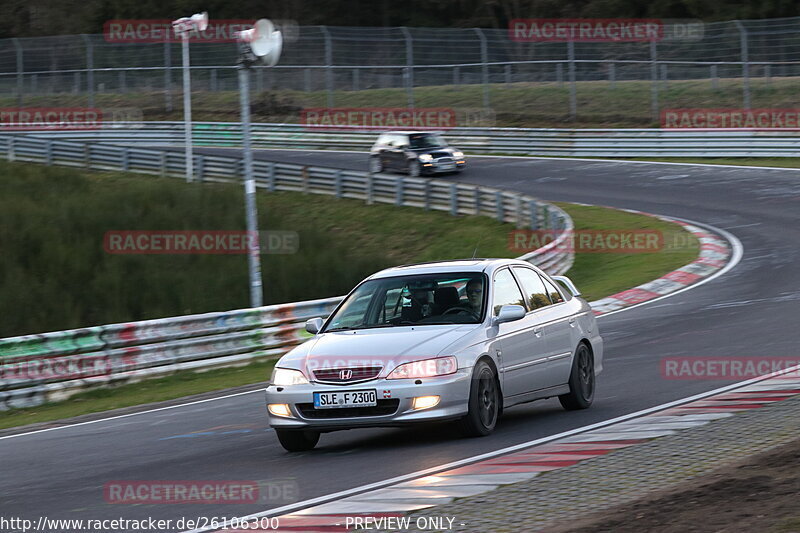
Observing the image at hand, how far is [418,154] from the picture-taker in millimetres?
39969

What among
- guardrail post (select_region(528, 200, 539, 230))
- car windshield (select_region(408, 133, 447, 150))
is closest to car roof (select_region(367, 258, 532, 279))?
guardrail post (select_region(528, 200, 539, 230))

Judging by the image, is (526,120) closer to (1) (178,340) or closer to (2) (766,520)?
(1) (178,340)

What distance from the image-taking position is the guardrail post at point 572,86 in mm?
44525

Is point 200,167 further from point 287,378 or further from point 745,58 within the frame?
point 287,378

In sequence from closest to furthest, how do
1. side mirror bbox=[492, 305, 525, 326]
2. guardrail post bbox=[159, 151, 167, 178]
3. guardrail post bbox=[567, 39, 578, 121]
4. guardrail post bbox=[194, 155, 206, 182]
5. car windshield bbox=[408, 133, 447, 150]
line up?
side mirror bbox=[492, 305, 525, 326] < car windshield bbox=[408, 133, 447, 150] < guardrail post bbox=[194, 155, 206, 182] < guardrail post bbox=[159, 151, 167, 178] < guardrail post bbox=[567, 39, 578, 121]

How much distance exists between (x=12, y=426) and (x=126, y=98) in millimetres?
44792

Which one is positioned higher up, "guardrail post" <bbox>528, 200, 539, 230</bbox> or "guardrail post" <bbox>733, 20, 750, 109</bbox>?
"guardrail post" <bbox>733, 20, 750, 109</bbox>

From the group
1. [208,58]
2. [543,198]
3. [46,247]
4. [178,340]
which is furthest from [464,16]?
[178,340]

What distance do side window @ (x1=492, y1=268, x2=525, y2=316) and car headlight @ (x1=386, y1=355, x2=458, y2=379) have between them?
3.48 feet

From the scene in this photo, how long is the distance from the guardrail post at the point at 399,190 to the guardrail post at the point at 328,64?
12329 millimetres

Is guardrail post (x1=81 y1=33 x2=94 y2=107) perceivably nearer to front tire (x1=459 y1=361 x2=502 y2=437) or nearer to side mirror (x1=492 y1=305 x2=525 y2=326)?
side mirror (x1=492 y1=305 x2=525 y2=326)

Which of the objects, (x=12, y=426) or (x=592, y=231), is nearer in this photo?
(x=12, y=426)

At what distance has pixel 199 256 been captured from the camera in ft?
82.6

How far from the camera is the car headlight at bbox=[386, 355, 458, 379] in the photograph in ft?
29.9
